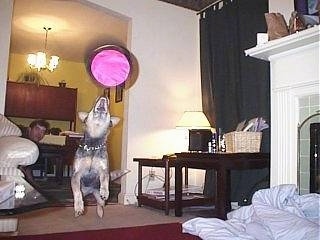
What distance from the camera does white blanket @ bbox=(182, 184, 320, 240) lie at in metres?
1.32

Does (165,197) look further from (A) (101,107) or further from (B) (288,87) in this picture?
(B) (288,87)

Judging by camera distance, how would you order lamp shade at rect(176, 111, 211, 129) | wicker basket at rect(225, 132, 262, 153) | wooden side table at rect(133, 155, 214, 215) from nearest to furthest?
wicker basket at rect(225, 132, 262, 153) → wooden side table at rect(133, 155, 214, 215) → lamp shade at rect(176, 111, 211, 129)

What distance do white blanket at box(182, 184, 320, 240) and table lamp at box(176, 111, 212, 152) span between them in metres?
1.61

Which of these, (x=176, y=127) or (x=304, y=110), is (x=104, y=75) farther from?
(x=176, y=127)

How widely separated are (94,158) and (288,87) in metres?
1.13

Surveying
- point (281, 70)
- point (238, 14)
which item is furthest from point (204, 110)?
point (281, 70)

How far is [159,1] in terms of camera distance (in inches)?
157

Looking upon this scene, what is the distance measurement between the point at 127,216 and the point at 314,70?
1.72 meters

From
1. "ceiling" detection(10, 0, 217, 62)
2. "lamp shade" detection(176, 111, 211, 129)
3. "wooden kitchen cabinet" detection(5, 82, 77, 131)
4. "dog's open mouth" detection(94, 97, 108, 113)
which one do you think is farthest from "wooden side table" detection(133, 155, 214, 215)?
"wooden kitchen cabinet" detection(5, 82, 77, 131)

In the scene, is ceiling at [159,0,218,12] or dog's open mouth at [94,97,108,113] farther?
ceiling at [159,0,218,12]

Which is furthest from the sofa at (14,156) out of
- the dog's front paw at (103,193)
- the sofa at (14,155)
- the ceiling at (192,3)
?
the ceiling at (192,3)

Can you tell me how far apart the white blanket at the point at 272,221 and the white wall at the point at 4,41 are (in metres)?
2.28

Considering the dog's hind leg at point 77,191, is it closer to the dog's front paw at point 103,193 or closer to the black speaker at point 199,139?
the dog's front paw at point 103,193

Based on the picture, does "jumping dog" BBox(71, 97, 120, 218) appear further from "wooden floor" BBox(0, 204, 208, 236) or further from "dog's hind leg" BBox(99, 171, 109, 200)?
"wooden floor" BBox(0, 204, 208, 236)
